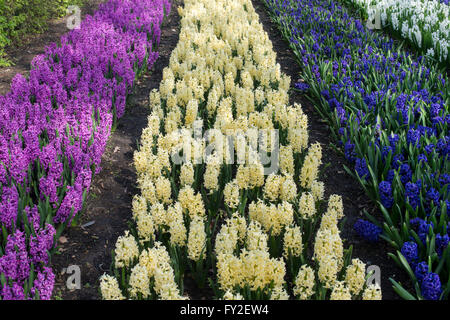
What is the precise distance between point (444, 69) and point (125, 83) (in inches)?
192

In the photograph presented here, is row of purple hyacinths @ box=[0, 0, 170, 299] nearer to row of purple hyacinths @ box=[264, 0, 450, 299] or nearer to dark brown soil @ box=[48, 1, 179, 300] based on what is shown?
dark brown soil @ box=[48, 1, 179, 300]

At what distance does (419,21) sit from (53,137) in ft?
23.8

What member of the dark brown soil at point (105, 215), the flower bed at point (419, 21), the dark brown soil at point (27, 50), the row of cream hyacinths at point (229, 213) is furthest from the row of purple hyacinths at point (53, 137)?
the flower bed at point (419, 21)

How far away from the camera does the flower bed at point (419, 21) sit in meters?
7.36

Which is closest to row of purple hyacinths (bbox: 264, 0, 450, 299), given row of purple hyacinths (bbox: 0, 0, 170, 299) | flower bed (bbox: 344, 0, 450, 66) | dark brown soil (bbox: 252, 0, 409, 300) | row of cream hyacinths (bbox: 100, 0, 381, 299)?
dark brown soil (bbox: 252, 0, 409, 300)

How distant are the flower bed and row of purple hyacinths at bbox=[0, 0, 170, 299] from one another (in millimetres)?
4904

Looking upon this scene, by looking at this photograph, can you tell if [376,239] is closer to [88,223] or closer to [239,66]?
[88,223]

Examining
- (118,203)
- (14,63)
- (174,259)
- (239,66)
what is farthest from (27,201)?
(14,63)

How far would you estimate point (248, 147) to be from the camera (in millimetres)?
4652

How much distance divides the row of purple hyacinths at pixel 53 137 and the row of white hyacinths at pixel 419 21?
4.90 metres

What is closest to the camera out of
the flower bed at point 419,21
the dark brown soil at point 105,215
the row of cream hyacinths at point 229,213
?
the row of cream hyacinths at point 229,213

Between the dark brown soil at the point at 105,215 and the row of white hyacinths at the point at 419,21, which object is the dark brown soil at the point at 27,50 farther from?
the row of white hyacinths at the point at 419,21

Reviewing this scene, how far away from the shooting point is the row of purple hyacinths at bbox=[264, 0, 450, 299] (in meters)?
3.29
